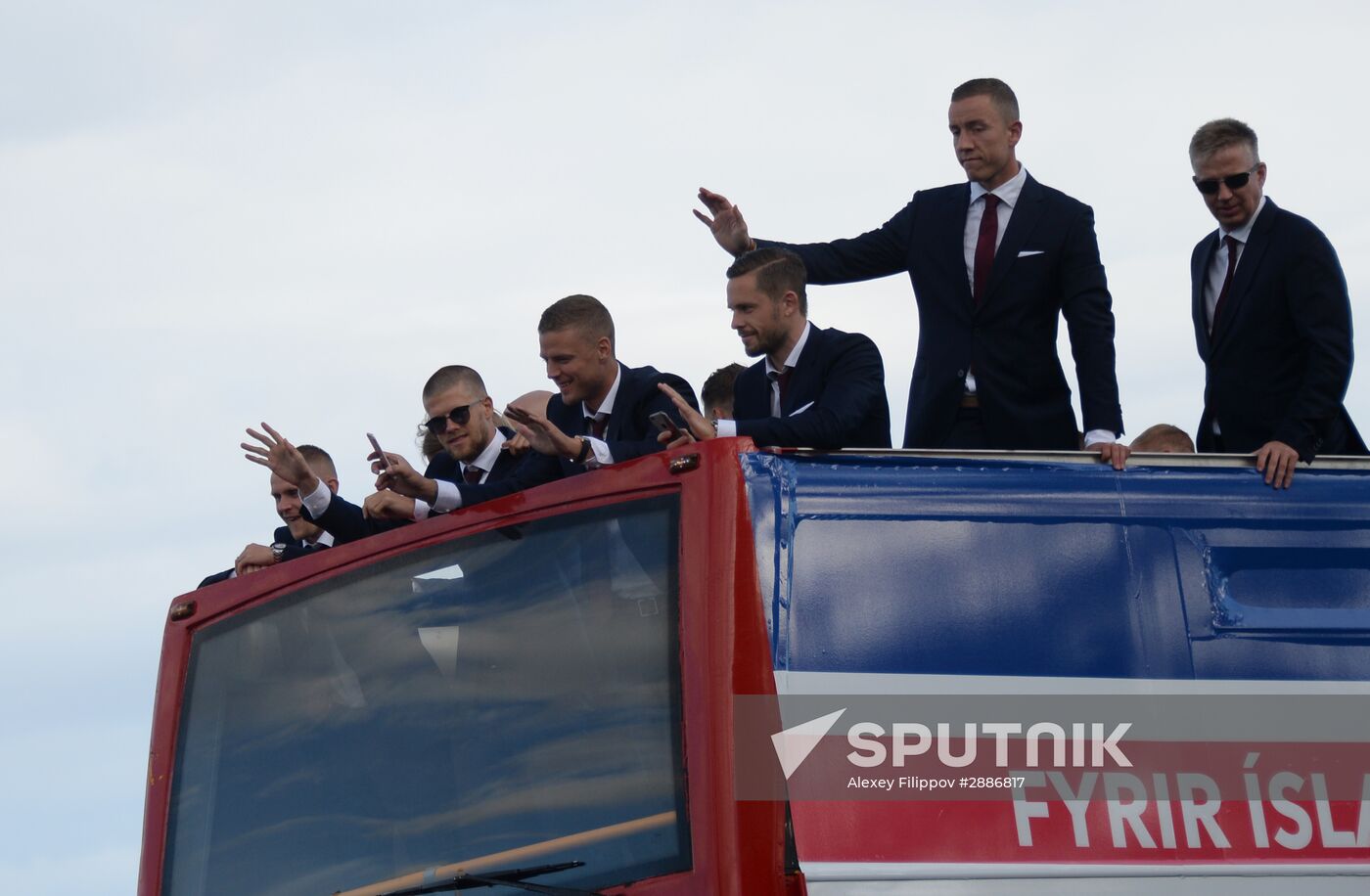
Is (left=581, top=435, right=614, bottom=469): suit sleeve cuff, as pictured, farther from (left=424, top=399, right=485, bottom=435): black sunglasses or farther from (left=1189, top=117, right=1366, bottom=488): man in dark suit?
(left=1189, top=117, right=1366, bottom=488): man in dark suit

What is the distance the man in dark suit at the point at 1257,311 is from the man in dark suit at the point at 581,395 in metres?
1.75

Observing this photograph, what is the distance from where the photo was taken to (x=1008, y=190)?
6.31 metres

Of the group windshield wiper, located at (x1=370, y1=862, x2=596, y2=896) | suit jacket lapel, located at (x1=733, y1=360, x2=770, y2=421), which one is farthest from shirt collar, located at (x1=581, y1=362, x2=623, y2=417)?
windshield wiper, located at (x1=370, y1=862, x2=596, y2=896)

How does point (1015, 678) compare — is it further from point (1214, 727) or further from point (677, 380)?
point (677, 380)

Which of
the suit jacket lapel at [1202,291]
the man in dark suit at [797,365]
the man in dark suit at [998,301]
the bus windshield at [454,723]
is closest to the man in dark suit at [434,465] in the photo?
the bus windshield at [454,723]

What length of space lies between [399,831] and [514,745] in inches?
16.0

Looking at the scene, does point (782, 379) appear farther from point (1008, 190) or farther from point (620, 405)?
point (1008, 190)

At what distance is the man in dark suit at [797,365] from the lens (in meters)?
5.58

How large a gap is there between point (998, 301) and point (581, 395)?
1.41 m

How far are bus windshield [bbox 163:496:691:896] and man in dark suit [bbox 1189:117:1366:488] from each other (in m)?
2.36

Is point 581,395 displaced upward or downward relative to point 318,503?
upward

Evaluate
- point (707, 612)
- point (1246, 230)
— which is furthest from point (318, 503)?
point (1246, 230)

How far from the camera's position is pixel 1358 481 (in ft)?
16.3

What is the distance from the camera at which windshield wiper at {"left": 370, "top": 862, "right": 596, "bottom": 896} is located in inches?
169
